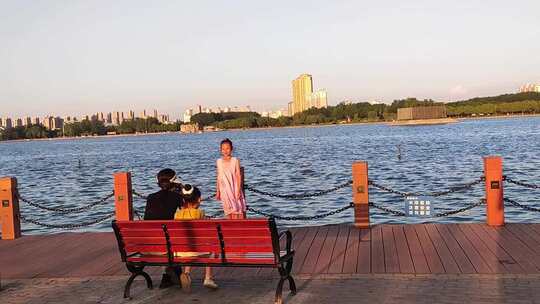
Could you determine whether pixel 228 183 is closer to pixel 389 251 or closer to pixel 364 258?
pixel 364 258

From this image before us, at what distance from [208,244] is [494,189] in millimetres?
Answer: 6234

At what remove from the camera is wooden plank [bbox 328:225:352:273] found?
908cm

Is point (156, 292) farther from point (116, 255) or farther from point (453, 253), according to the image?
point (453, 253)

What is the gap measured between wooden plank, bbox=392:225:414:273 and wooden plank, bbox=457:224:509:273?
3.42 ft

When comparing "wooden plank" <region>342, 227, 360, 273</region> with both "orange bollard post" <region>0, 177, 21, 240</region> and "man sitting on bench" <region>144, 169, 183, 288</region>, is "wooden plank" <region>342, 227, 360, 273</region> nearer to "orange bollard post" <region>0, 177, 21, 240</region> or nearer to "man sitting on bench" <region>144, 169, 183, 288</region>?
"man sitting on bench" <region>144, 169, 183, 288</region>

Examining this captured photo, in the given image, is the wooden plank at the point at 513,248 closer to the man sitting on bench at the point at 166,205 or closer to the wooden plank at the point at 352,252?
the wooden plank at the point at 352,252

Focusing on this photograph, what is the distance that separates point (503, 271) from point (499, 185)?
351cm

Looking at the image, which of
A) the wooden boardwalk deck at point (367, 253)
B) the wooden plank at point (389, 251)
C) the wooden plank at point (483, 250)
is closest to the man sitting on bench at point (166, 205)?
the wooden boardwalk deck at point (367, 253)

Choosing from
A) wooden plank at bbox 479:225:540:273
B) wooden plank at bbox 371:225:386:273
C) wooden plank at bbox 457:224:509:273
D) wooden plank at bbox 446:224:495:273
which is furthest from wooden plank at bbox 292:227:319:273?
wooden plank at bbox 479:225:540:273

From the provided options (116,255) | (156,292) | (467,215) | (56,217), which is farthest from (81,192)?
(156,292)

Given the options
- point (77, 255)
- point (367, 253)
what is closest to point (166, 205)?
point (367, 253)

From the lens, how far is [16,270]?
1003 centimetres

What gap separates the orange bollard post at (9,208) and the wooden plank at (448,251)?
813cm

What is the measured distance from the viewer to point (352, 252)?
396 inches
